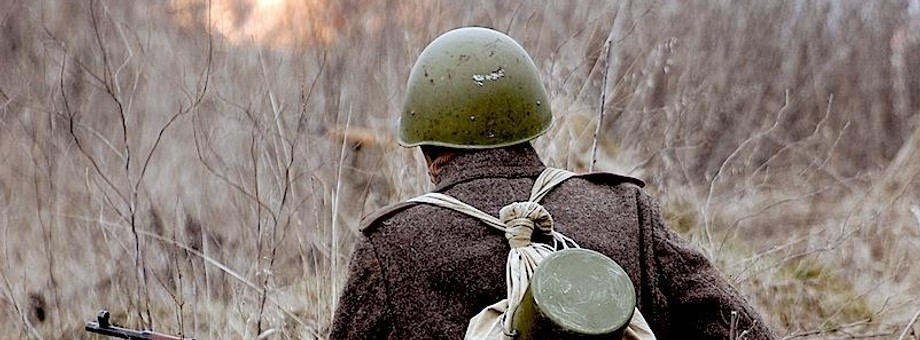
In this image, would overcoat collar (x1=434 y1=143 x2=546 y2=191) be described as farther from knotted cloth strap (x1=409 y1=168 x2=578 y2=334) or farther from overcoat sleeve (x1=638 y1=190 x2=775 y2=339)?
overcoat sleeve (x1=638 y1=190 x2=775 y2=339)

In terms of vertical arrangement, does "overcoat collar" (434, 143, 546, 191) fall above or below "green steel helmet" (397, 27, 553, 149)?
below

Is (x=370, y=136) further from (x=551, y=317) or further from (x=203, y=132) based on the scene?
(x=551, y=317)

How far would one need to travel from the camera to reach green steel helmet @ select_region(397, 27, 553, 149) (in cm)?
208

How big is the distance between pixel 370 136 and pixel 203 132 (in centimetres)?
83

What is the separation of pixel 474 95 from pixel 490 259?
333 mm

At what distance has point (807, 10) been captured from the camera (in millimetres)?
7930

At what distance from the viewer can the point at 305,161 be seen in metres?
5.02

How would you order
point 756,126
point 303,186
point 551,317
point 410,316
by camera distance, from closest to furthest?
point 551,317 < point 410,316 < point 303,186 < point 756,126

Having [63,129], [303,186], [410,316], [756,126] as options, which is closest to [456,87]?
[410,316]

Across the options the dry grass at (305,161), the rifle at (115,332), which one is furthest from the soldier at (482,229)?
the dry grass at (305,161)

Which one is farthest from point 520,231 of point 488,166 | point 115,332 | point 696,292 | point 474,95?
point 115,332

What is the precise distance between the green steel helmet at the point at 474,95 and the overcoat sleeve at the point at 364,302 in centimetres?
28

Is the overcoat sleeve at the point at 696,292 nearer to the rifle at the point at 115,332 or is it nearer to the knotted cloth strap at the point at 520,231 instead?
the knotted cloth strap at the point at 520,231

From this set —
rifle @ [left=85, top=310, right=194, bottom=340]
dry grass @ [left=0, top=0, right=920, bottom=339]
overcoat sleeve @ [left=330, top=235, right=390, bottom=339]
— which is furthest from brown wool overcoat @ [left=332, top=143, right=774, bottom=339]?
dry grass @ [left=0, top=0, right=920, bottom=339]
